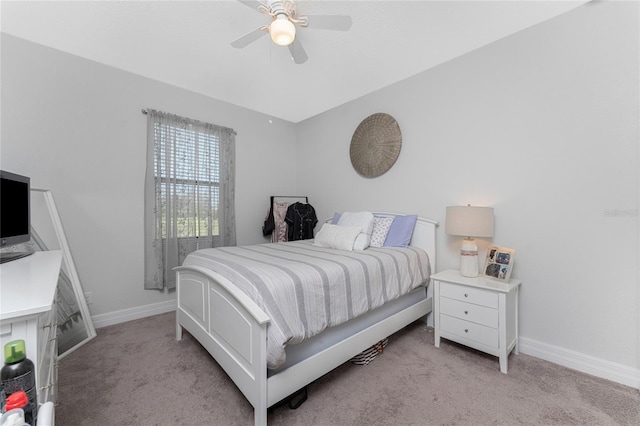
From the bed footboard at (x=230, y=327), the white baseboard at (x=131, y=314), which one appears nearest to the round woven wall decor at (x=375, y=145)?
the bed footboard at (x=230, y=327)

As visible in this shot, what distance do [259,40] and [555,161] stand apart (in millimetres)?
2550

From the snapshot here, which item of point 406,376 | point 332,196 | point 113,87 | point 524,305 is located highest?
point 113,87

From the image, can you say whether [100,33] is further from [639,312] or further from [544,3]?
[639,312]

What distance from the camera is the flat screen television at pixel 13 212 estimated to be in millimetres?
1491

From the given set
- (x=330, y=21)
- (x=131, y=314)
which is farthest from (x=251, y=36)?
(x=131, y=314)

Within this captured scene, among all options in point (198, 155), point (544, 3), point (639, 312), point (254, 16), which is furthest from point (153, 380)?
point (544, 3)

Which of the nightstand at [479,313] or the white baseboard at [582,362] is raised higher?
the nightstand at [479,313]

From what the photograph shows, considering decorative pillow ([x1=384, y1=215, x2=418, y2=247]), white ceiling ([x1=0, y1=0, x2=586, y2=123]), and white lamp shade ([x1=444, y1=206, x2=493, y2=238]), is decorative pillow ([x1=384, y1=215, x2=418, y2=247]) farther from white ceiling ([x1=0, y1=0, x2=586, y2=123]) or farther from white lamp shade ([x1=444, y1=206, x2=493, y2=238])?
white ceiling ([x1=0, y1=0, x2=586, y2=123])

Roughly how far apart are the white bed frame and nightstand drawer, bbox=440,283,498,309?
0.37m

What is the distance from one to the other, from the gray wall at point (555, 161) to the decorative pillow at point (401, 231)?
0.20 metres

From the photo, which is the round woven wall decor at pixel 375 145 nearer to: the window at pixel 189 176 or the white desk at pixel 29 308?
the window at pixel 189 176

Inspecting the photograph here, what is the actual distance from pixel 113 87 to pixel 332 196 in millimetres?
2703

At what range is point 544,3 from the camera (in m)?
1.82

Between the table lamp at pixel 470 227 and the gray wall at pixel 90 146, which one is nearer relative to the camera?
the table lamp at pixel 470 227
